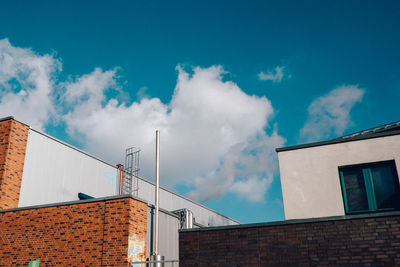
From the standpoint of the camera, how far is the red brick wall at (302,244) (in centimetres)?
934

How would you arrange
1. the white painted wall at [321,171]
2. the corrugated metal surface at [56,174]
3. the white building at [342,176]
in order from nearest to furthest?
1. the white building at [342,176]
2. the white painted wall at [321,171]
3. the corrugated metal surface at [56,174]

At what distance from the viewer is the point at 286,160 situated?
12.1 m

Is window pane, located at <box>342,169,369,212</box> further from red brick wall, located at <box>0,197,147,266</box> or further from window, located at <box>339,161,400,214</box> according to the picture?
red brick wall, located at <box>0,197,147,266</box>

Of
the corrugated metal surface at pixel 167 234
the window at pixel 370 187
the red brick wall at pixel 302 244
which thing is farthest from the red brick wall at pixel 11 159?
the window at pixel 370 187

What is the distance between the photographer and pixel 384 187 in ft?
35.4

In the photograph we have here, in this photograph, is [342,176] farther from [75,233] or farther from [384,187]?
[75,233]

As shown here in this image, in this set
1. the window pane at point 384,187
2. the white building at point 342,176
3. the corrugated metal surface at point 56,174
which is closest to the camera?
the window pane at point 384,187

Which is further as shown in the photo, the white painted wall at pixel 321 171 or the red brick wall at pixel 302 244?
the white painted wall at pixel 321 171

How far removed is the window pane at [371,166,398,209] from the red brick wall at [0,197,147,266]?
822cm

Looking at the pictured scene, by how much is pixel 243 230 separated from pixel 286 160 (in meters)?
2.84

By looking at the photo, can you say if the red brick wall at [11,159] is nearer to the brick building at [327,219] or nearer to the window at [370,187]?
the brick building at [327,219]

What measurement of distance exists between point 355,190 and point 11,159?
14.0 metres

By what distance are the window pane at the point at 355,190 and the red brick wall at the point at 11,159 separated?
13.4 meters

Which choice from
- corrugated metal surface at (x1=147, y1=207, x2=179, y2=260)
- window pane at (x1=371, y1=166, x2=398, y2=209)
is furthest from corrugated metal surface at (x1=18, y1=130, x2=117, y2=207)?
window pane at (x1=371, y1=166, x2=398, y2=209)
